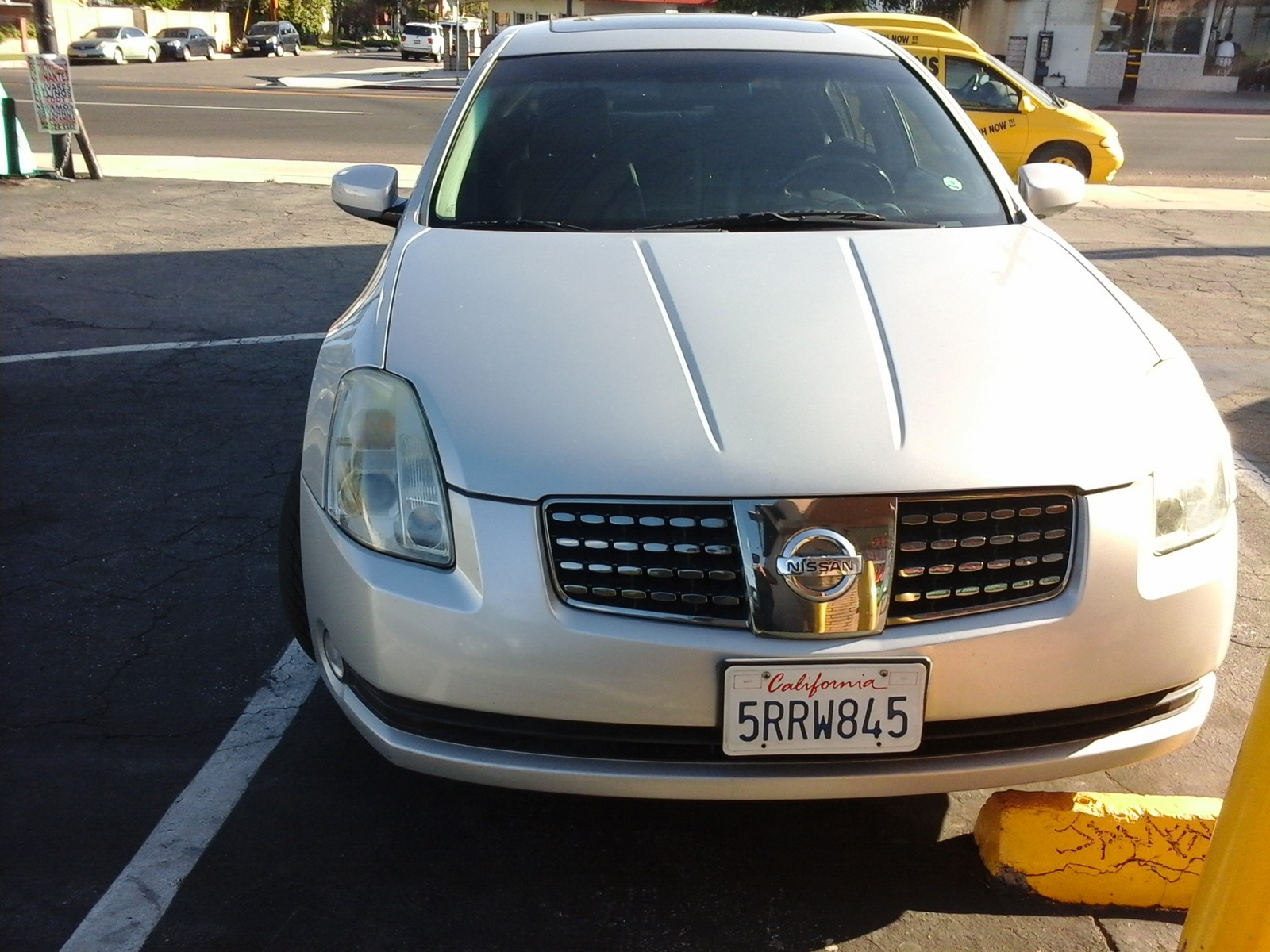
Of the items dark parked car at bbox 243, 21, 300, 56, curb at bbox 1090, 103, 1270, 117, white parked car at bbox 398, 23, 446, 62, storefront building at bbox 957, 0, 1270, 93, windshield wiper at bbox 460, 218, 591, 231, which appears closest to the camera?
windshield wiper at bbox 460, 218, 591, 231

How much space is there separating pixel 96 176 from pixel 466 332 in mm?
10627

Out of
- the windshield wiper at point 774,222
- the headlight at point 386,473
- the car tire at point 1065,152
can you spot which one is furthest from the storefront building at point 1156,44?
the headlight at point 386,473

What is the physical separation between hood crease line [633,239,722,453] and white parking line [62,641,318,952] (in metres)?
1.36

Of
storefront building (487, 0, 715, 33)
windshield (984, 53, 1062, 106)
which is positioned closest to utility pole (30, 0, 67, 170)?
windshield (984, 53, 1062, 106)

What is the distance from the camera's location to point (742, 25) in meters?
3.97

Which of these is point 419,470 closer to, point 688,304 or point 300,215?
point 688,304

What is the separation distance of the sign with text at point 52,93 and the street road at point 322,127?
2599 millimetres

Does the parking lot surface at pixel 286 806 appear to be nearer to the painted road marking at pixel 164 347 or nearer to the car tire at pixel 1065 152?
the painted road marking at pixel 164 347

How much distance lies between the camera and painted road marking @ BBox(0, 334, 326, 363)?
19.3 ft

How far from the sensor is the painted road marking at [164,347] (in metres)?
5.89

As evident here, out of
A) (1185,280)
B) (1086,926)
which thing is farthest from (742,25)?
(1185,280)

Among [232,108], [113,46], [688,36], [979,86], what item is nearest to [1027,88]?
[979,86]

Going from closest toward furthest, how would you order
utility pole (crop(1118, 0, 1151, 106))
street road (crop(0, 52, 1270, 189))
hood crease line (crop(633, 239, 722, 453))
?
hood crease line (crop(633, 239, 722, 453)) < street road (crop(0, 52, 1270, 189)) < utility pole (crop(1118, 0, 1151, 106))

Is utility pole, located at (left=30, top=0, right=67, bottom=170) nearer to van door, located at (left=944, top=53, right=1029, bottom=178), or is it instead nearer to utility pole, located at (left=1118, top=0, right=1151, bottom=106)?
van door, located at (left=944, top=53, right=1029, bottom=178)
